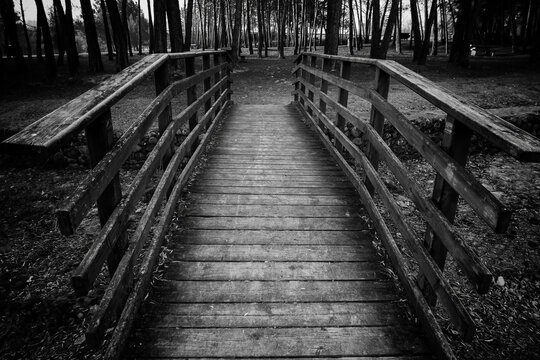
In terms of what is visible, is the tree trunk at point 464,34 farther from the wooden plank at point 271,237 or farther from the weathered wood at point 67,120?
the weathered wood at point 67,120

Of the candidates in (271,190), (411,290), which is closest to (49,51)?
(271,190)

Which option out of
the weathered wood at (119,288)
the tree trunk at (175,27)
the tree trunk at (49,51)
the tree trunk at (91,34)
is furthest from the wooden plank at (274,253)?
the tree trunk at (49,51)

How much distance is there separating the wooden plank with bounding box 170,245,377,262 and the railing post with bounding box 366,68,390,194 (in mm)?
992

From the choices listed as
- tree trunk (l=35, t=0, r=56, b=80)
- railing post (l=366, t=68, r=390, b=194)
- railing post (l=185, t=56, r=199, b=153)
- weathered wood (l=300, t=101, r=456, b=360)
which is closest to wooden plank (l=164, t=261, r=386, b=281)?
weathered wood (l=300, t=101, r=456, b=360)

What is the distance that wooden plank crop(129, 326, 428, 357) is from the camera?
7.55 ft

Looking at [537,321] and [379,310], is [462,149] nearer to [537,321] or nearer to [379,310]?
[379,310]

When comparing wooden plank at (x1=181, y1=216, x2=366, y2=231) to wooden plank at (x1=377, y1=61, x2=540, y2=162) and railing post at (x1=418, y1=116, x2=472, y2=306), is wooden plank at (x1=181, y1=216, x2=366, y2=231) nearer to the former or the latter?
railing post at (x1=418, y1=116, x2=472, y2=306)

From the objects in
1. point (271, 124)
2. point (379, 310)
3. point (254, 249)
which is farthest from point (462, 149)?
point (271, 124)

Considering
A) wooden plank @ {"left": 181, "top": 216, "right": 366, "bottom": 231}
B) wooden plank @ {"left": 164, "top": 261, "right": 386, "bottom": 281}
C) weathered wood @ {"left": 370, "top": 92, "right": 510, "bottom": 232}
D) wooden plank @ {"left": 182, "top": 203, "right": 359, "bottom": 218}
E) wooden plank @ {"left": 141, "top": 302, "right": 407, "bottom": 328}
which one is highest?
weathered wood @ {"left": 370, "top": 92, "right": 510, "bottom": 232}

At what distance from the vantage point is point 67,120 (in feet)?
6.04

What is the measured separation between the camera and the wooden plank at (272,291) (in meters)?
2.73

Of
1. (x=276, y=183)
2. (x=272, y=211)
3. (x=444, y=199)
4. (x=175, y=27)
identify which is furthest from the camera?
(x=175, y=27)

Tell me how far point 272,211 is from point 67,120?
8.21ft

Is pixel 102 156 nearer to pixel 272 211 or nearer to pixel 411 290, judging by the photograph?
pixel 272 211
